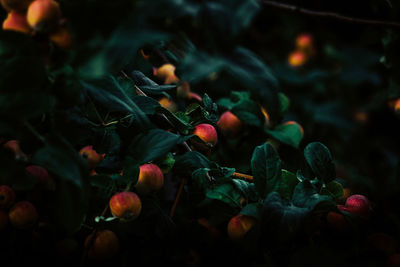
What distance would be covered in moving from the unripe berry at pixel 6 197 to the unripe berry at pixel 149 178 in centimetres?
20

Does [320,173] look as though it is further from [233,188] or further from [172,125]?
[172,125]

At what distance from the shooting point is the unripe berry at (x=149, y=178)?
0.58 metres

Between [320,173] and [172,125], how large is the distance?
9.9 inches

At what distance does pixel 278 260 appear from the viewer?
57 centimetres

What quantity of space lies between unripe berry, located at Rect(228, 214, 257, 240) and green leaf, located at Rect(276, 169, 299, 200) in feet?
0.21

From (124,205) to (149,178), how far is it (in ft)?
0.20

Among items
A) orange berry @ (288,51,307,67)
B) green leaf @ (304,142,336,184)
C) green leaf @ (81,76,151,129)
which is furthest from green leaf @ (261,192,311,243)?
orange berry @ (288,51,307,67)

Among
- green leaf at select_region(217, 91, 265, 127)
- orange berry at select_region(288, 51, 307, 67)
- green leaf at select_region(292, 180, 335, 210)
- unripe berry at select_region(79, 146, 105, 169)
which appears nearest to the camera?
green leaf at select_region(292, 180, 335, 210)

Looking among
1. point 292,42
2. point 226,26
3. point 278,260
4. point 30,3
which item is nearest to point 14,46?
point 30,3

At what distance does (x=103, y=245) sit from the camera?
600 millimetres

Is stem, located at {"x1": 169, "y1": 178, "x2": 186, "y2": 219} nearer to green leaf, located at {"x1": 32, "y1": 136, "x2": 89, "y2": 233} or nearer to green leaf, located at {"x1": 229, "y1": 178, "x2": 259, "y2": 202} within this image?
green leaf, located at {"x1": 229, "y1": 178, "x2": 259, "y2": 202}

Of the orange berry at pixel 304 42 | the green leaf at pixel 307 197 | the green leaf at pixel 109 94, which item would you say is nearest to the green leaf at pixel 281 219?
the green leaf at pixel 307 197

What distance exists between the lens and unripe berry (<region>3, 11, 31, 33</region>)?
46 cm

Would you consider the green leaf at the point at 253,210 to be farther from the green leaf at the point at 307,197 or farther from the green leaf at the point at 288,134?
the green leaf at the point at 288,134
